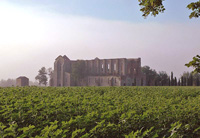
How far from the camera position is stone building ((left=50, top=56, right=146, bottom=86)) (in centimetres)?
6488

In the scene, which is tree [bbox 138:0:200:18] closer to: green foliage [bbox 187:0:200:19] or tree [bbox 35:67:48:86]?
green foliage [bbox 187:0:200:19]

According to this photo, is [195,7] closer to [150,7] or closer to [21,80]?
[150,7]

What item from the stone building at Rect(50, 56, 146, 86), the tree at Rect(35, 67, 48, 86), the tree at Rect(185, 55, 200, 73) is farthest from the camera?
the tree at Rect(35, 67, 48, 86)

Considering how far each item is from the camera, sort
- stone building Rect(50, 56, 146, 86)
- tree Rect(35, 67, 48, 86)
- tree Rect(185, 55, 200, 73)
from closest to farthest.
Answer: tree Rect(185, 55, 200, 73) → stone building Rect(50, 56, 146, 86) → tree Rect(35, 67, 48, 86)

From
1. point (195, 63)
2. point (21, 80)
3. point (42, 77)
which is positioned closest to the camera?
point (195, 63)

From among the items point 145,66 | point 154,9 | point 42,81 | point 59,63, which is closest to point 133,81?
point 145,66

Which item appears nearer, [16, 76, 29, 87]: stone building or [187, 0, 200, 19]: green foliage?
[187, 0, 200, 19]: green foliage

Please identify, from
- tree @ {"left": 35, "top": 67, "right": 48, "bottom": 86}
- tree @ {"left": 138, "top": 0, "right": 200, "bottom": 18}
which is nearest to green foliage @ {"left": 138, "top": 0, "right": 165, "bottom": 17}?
tree @ {"left": 138, "top": 0, "right": 200, "bottom": 18}

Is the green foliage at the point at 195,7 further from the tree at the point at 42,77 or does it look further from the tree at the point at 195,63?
the tree at the point at 42,77

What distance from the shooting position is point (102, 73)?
69312mm

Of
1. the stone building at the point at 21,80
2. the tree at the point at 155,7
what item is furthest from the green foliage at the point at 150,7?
the stone building at the point at 21,80

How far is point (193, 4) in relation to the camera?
505 inches

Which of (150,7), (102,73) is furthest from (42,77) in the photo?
(150,7)

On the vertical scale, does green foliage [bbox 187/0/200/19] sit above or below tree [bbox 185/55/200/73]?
above
